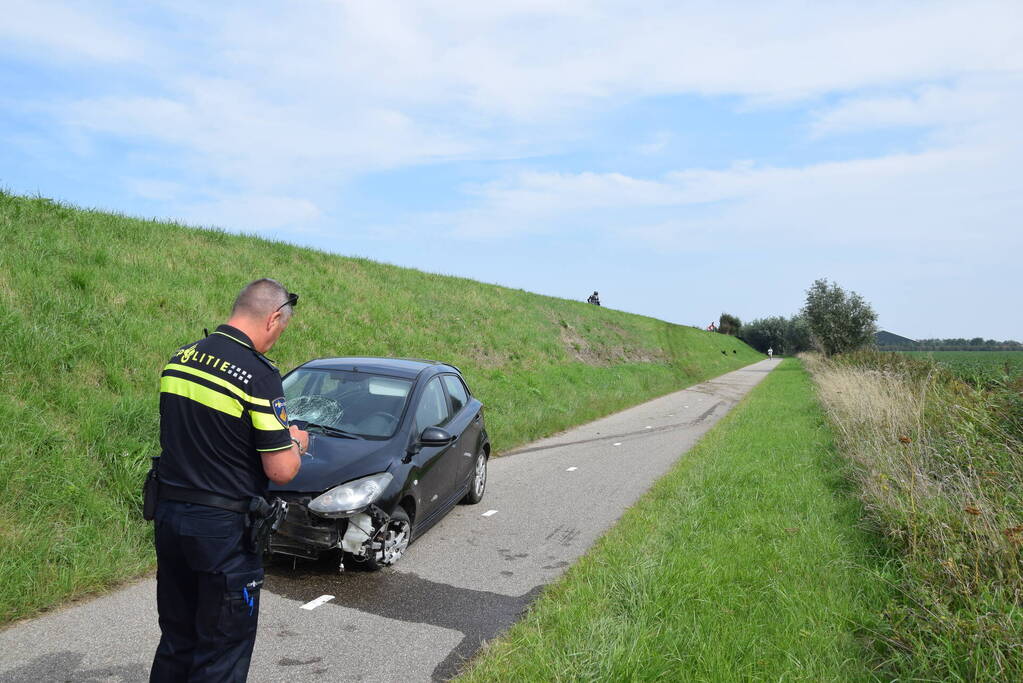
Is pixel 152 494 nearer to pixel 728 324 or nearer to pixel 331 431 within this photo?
pixel 331 431

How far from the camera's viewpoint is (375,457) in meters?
5.52

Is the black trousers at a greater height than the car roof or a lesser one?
lesser

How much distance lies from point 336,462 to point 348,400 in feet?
3.55

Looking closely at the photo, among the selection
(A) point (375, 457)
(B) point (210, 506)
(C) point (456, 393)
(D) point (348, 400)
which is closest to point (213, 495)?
(B) point (210, 506)

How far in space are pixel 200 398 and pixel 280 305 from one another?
51 centimetres

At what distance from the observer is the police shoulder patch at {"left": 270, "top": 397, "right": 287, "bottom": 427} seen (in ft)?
8.91

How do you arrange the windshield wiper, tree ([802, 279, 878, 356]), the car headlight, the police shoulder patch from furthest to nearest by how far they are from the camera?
tree ([802, 279, 878, 356])
the windshield wiper
the car headlight
the police shoulder patch

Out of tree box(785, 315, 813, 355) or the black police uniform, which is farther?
tree box(785, 315, 813, 355)

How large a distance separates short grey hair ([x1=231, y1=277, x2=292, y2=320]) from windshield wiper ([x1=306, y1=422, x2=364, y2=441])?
10.4ft

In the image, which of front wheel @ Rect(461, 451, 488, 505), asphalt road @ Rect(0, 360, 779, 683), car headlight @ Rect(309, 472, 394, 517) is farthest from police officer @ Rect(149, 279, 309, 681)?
front wheel @ Rect(461, 451, 488, 505)

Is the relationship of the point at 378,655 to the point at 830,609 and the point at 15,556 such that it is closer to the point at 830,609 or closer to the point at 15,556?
the point at 15,556

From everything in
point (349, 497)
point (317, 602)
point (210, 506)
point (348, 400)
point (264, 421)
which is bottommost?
point (317, 602)

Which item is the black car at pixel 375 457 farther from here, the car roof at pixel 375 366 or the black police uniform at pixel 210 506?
the black police uniform at pixel 210 506

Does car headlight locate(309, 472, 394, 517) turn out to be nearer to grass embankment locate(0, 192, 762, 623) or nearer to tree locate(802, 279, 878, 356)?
grass embankment locate(0, 192, 762, 623)
